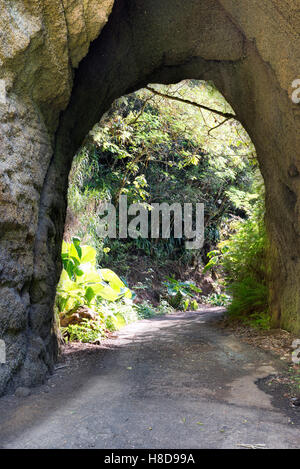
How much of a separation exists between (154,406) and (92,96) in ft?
12.9

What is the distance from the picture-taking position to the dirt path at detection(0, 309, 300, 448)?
2.37 metres

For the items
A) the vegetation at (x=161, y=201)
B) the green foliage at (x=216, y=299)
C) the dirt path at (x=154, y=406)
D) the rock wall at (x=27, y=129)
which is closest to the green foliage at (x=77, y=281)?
the vegetation at (x=161, y=201)

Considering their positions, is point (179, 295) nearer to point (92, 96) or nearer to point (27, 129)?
point (92, 96)

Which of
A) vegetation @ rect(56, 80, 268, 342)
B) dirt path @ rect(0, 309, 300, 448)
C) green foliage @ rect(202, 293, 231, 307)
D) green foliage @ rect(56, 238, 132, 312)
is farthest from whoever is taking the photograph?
green foliage @ rect(202, 293, 231, 307)

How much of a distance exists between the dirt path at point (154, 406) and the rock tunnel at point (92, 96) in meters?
0.46

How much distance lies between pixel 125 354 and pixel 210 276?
1262 centimetres

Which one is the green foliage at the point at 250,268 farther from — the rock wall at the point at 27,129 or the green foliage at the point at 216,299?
the green foliage at the point at 216,299

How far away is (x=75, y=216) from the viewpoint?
940cm

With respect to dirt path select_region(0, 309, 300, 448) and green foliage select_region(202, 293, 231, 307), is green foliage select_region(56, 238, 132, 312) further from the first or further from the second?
green foliage select_region(202, 293, 231, 307)

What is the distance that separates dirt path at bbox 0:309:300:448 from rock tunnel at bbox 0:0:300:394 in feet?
1.51

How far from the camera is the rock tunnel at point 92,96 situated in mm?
3346

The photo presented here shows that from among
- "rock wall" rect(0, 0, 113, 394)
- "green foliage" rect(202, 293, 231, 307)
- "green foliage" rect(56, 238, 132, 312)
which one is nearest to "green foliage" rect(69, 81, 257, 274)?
"green foliage" rect(202, 293, 231, 307)

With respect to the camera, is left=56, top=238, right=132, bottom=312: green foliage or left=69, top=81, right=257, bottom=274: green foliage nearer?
left=56, top=238, right=132, bottom=312: green foliage
